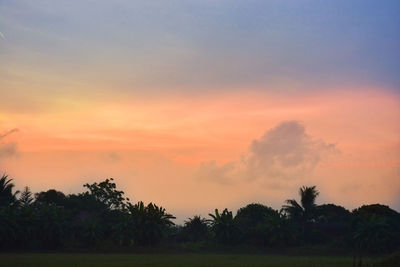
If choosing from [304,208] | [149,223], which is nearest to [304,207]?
[304,208]

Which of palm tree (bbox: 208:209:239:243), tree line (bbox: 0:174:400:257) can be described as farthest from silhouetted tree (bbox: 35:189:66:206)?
palm tree (bbox: 208:209:239:243)

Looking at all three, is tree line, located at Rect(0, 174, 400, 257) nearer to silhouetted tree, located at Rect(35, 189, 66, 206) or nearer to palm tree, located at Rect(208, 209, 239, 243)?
palm tree, located at Rect(208, 209, 239, 243)

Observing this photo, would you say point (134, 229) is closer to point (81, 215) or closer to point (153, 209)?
point (153, 209)

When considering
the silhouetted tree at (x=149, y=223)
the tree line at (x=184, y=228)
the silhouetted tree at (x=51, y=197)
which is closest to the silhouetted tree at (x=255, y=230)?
the tree line at (x=184, y=228)

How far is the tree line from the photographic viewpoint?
54125 millimetres

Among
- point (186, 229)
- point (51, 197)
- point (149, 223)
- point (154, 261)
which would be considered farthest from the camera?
point (51, 197)

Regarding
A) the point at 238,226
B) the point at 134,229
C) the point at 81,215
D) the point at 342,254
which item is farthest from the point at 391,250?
the point at 81,215

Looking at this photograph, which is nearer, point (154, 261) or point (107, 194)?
point (154, 261)

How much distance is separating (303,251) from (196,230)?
629 inches

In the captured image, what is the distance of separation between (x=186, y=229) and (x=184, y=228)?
1.41ft

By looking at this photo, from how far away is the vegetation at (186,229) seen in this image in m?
54.1

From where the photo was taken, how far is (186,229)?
6562 cm

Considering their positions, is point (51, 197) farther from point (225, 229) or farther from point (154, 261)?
point (154, 261)

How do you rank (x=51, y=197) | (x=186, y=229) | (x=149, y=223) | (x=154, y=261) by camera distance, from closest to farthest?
(x=154, y=261), (x=149, y=223), (x=186, y=229), (x=51, y=197)
